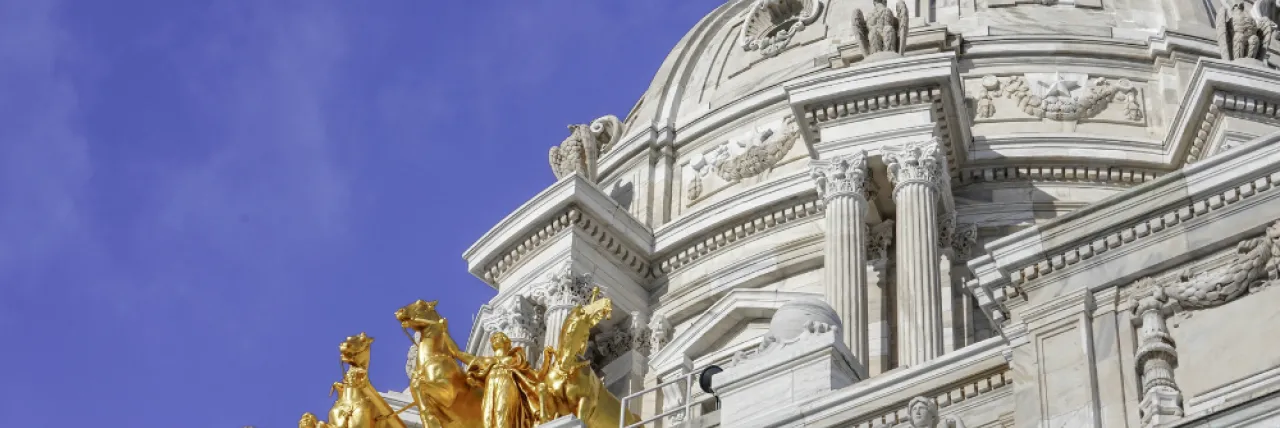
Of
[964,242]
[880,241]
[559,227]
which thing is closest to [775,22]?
[559,227]

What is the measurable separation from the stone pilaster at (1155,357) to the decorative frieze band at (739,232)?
20.5 metres

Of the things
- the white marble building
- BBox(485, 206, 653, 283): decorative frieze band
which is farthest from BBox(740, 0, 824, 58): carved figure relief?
BBox(485, 206, 653, 283): decorative frieze band

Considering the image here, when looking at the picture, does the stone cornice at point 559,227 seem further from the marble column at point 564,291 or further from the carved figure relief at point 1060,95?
the carved figure relief at point 1060,95

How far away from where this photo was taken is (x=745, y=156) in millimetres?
43750

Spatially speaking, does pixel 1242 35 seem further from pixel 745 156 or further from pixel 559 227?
pixel 559 227

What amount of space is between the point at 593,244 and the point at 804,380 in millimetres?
18546

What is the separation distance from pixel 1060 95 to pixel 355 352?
54.1ft

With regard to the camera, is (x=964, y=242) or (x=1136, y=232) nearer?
(x=1136, y=232)

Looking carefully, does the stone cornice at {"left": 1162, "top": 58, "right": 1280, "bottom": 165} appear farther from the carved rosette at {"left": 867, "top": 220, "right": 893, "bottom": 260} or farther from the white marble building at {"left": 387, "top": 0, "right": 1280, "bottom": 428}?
the carved rosette at {"left": 867, "top": 220, "right": 893, "bottom": 260}

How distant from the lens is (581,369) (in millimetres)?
28125

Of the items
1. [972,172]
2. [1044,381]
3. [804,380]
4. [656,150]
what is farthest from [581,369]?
[656,150]

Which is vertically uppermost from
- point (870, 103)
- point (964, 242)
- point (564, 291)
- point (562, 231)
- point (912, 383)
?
point (870, 103)

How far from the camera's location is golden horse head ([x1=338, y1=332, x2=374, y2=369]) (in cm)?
3053

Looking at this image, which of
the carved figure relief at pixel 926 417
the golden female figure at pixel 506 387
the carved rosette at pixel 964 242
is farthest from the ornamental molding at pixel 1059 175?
the carved figure relief at pixel 926 417
